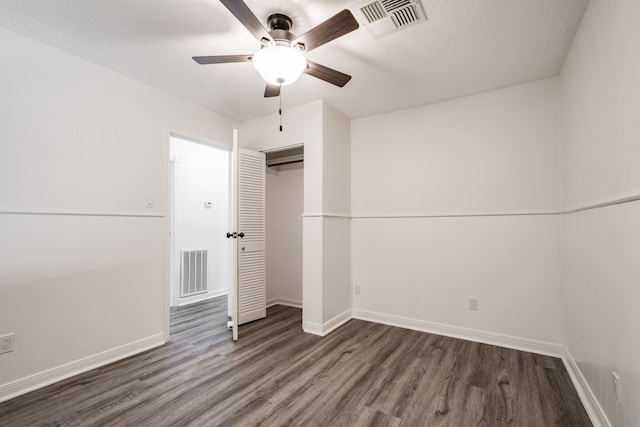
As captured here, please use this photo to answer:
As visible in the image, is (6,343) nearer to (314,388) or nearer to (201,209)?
(314,388)

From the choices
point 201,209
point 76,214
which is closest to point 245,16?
point 76,214

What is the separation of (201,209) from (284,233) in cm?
140

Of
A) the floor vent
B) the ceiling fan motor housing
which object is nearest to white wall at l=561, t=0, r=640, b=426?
the ceiling fan motor housing

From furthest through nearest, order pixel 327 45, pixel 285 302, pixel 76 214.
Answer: pixel 285 302 → pixel 76 214 → pixel 327 45

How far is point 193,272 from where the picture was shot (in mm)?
4234

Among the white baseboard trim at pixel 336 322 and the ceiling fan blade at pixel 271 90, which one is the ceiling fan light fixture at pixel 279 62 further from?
the white baseboard trim at pixel 336 322

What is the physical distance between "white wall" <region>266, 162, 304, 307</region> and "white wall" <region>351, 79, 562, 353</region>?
2.86 feet

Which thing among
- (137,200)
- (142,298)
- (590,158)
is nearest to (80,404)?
(142,298)

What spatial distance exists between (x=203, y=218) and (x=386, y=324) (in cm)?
306

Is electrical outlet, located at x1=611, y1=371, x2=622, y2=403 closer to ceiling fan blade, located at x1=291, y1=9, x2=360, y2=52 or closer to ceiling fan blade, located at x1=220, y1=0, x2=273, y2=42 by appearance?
ceiling fan blade, located at x1=291, y1=9, x2=360, y2=52

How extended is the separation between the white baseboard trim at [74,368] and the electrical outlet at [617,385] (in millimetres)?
3240

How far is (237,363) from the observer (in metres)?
2.35

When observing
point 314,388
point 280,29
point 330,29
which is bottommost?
point 314,388

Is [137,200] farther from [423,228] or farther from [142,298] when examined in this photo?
[423,228]
